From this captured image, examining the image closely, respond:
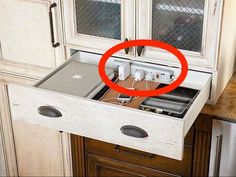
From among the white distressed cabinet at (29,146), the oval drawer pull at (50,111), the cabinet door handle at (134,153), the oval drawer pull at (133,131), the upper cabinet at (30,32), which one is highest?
the upper cabinet at (30,32)

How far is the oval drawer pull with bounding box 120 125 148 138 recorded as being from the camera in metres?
1.45

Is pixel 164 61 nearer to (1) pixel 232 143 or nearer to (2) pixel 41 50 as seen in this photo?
(1) pixel 232 143

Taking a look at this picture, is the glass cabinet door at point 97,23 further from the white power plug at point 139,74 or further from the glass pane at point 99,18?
the white power plug at point 139,74

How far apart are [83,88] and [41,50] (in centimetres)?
35

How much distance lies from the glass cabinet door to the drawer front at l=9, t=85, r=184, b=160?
0.33 metres

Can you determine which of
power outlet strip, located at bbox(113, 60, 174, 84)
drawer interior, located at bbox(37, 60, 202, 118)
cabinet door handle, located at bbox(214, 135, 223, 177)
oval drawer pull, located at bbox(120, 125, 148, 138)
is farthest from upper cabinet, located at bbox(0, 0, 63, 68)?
cabinet door handle, located at bbox(214, 135, 223, 177)

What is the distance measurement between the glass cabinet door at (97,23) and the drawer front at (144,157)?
38 cm

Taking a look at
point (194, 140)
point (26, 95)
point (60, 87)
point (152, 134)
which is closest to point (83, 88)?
point (60, 87)

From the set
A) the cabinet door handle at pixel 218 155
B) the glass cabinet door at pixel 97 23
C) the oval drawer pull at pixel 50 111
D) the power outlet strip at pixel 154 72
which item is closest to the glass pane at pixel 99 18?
the glass cabinet door at pixel 97 23

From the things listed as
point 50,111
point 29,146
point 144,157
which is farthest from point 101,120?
point 29,146

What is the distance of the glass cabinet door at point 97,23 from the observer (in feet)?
5.63

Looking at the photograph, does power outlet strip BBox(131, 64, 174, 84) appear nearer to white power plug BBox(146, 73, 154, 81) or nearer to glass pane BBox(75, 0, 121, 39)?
white power plug BBox(146, 73, 154, 81)

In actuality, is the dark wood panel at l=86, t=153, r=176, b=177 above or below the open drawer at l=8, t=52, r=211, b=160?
below

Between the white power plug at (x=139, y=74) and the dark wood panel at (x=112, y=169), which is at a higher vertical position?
the white power plug at (x=139, y=74)
